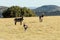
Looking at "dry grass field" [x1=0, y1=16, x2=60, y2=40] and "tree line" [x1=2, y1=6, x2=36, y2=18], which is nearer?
"dry grass field" [x1=0, y1=16, x2=60, y2=40]

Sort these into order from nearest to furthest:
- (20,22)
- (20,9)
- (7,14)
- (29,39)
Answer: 1. (29,39)
2. (20,22)
3. (7,14)
4. (20,9)

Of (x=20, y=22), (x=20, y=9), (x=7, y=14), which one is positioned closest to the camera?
(x=20, y=22)

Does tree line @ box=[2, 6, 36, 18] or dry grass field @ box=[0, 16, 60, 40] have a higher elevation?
dry grass field @ box=[0, 16, 60, 40]

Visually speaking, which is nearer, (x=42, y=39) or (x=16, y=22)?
(x=42, y=39)

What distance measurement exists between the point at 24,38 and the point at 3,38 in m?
2.17

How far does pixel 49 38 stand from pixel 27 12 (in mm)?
74291

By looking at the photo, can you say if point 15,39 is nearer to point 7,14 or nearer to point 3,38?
point 3,38

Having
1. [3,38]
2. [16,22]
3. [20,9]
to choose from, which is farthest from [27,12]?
[3,38]

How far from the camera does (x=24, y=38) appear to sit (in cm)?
Answer: 2369

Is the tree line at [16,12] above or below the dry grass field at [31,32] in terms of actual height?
below

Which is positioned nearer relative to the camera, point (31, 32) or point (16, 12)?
point (31, 32)

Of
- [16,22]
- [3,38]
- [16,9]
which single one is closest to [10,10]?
[16,9]

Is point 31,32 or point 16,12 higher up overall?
point 31,32

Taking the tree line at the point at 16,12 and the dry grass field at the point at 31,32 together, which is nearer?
the dry grass field at the point at 31,32
